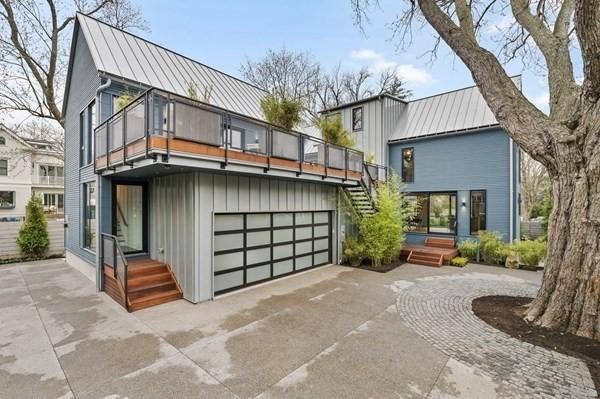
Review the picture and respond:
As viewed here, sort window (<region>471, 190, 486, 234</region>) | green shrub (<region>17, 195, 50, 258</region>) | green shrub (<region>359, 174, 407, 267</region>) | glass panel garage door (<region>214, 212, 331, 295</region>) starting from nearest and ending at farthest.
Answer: glass panel garage door (<region>214, 212, 331, 295</region>) → green shrub (<region>359, 174, 407, 267</region>) → green shrub (<region>17, 195, 50, 258</region>) → window (<region>471, 190, 486, 234</region>)

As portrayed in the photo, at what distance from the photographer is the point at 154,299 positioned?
5898 mm

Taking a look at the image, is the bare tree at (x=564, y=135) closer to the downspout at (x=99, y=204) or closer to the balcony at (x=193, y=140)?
the balcony at (x=193, y=140)

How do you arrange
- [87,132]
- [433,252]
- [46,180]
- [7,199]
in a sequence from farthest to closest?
[46,180], [7,199], [433,252], [87,132]

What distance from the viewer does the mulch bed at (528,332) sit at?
3.80 m

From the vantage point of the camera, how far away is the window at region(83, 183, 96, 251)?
8352mm

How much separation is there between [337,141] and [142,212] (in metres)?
6.61

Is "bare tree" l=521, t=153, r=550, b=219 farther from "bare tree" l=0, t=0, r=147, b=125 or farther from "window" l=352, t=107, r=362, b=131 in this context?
"bare tree" l=0, t=0, r=147, b=125

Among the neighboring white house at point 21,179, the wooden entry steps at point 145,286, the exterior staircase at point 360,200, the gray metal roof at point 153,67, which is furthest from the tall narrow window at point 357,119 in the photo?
the neighboring white house at point 21,179

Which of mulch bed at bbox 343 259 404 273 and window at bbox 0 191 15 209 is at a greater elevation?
window at bbox 0 191 15 209

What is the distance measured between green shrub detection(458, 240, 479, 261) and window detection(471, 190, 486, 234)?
2.33 feet

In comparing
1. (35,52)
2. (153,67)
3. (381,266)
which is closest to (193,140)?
(153,67)

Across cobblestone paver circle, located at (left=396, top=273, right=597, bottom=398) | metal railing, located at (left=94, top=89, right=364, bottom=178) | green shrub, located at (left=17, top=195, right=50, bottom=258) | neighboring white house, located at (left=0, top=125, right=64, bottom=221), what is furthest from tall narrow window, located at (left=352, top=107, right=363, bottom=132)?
neighboring white house, located at (left=0, top=125, right=64, bottom=221)

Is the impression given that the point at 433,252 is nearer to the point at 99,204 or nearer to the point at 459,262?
the point at 459,262

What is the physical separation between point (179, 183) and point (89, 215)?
4.47 metres
